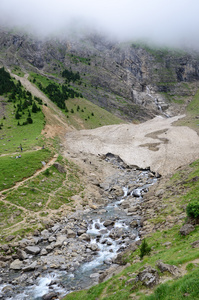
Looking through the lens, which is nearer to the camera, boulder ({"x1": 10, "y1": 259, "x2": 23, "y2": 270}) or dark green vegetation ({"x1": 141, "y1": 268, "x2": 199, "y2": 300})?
dark green vegetation ({"x1": 141, "y1": 268, "x2": 199, "y2": 300})

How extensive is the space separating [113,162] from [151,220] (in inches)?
1223

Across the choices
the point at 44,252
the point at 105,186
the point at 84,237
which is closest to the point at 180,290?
the point at 84,237

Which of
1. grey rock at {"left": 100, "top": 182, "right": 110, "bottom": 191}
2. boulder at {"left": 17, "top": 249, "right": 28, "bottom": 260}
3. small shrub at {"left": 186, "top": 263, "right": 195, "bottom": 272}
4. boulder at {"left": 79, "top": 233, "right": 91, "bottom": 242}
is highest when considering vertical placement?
small shrub at {"left": 186, "top": 263, "right": 195, "bottom": 272}

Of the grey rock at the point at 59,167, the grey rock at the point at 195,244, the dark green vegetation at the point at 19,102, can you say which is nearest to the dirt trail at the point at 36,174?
the grey rock at the point at 59,167

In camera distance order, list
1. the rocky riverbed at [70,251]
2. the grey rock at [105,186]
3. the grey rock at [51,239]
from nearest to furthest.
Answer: the rocky riverbed at [70,251]
the grey rock at [51,239]
the grey rock at [105,186]

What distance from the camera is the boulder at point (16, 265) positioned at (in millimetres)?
21312

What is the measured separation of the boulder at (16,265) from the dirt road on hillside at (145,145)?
35047 mm

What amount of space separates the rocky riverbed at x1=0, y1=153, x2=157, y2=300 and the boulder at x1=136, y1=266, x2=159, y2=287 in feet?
20.3

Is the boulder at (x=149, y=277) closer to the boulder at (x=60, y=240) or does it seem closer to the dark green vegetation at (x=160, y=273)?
the dark green vegetation at (x=160, y=273)

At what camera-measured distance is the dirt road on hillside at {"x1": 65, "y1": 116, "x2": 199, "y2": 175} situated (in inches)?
2035

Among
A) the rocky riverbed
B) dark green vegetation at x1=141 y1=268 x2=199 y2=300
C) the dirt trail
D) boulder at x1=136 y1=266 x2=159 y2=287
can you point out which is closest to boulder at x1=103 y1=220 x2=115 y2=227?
the rocky riverbed

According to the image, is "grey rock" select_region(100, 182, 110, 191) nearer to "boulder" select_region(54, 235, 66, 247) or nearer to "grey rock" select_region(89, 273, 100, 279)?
"boulder" select_region(54, 235, 66, 247)

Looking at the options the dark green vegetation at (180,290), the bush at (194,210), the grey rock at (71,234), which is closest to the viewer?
the dark green vegetation at (180,290)

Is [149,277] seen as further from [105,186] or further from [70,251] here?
[105,186]
